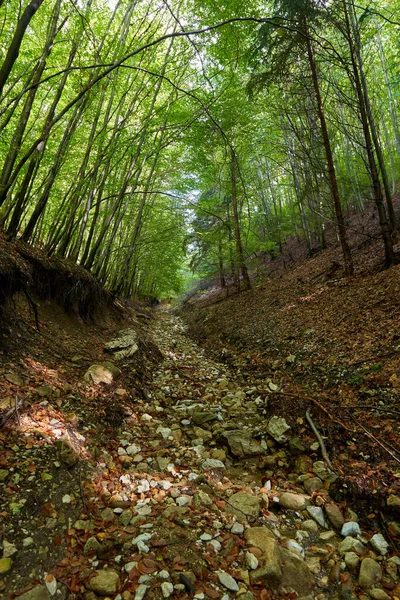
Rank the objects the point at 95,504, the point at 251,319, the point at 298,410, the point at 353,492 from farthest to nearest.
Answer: the point at 251,319, the point at 298,410, the point at 353,492, the point at 95,504

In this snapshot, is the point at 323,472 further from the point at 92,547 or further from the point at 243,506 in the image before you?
the point at 92,547

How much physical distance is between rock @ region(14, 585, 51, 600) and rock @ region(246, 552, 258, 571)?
1.28 meters

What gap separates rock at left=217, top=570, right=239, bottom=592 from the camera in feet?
6.19

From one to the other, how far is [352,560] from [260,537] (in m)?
0.67

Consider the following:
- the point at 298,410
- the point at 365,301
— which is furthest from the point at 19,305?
the point at 365,301

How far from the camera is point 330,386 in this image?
438cm

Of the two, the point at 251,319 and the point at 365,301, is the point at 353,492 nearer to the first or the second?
the point at 365,301

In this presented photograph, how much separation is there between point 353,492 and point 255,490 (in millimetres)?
912

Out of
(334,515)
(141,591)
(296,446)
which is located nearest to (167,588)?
(141,591)

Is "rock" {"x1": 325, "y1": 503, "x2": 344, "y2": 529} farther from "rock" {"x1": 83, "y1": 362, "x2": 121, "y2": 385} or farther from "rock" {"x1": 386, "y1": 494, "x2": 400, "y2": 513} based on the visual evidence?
"rock" {"x1": 83, "y1": 362, "x2": 121, "y2": 385}

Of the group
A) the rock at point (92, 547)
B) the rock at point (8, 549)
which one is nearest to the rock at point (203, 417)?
the rock at point (92, 547)

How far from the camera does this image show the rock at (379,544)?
222 centimetres

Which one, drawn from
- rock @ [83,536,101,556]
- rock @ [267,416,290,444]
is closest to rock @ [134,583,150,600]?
rock @ [83,536,101,556]

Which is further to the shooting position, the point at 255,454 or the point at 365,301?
the point at 365,301
